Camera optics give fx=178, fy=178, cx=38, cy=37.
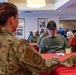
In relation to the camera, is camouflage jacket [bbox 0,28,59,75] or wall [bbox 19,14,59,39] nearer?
camouflage jacket [bbox 0,28,59,75]

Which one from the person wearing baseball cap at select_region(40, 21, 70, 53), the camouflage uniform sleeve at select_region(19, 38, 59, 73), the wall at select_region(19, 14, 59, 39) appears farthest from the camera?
the wall at select_region(19, 14, 59, 39)

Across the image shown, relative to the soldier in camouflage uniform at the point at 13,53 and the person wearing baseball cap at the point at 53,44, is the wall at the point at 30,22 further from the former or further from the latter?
the soldier in camouflage uniform at the point at 13,53

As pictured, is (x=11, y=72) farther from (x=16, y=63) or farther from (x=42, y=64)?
(x=42, y=64)

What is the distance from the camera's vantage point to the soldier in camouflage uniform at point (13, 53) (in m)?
1.15

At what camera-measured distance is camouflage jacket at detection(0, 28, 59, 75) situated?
1143 mm

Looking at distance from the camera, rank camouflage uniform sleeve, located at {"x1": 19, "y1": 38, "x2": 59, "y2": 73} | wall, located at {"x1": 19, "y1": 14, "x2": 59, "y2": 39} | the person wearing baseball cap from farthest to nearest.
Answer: wall, located at {"x1": 19, "y1": 14, "x2": 59, "y2": 39} < the person wearing baseball cap < camouflage uniform sleeve, located at {"x1": 19, "y1": 38, "x2": 59, "y2": 73}

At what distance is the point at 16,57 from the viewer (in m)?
1.15

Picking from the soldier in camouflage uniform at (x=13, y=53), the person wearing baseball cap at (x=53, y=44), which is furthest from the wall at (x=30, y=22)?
the soldier in camouflage uniform at (x=13, y=53)

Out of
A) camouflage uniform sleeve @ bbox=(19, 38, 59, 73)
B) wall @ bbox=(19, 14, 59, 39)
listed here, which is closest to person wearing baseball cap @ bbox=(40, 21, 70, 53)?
camouflage uniform sleeve @ bbox=(19, 38, 59, 73)

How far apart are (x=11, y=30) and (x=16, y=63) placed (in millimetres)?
240

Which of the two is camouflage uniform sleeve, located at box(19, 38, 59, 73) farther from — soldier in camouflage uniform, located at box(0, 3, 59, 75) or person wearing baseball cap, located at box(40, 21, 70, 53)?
person wearing baseball cap, located at box(40, 21, 70, 53)

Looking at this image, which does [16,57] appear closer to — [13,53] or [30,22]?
[13,53]

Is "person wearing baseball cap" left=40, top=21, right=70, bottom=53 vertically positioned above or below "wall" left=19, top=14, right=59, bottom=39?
below

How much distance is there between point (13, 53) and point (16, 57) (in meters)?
0.03
